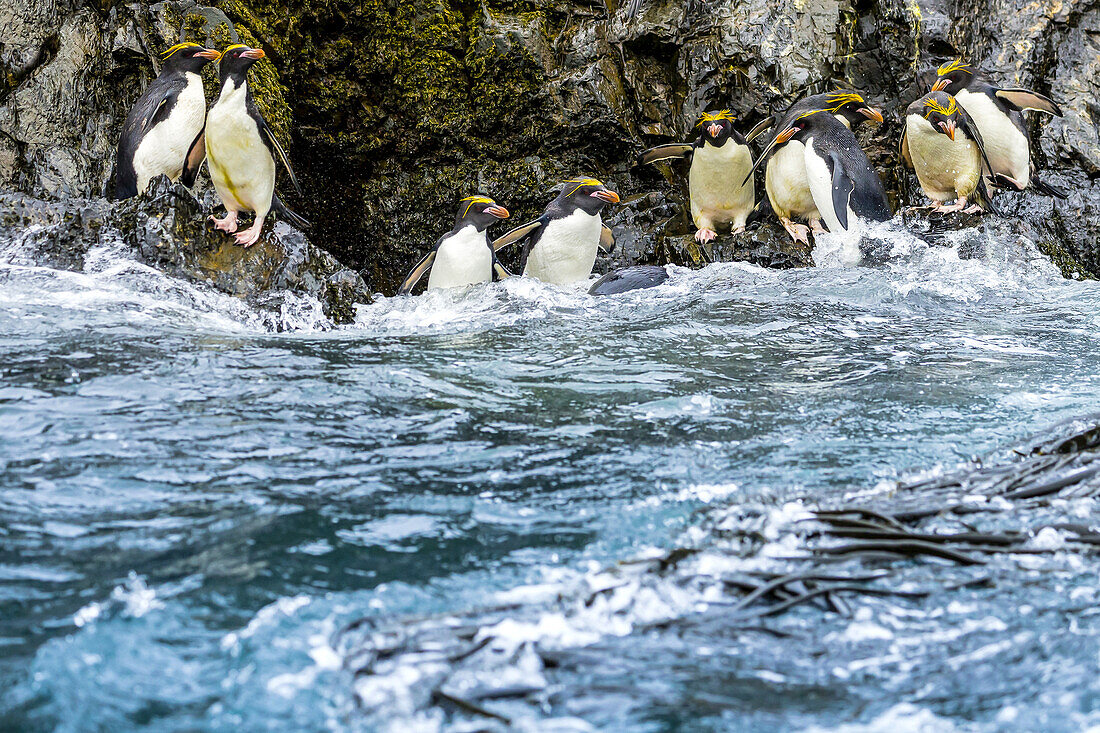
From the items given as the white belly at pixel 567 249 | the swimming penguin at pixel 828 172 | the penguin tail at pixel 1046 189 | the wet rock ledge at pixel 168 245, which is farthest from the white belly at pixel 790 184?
the wet rock ledge at pixel 168 245

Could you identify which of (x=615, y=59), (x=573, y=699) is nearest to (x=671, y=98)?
(x=615, y=59)

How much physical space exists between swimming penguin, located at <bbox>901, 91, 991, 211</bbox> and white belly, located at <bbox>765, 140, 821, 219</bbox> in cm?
85

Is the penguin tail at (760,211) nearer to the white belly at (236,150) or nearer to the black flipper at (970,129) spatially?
the black flipper at (970,129)

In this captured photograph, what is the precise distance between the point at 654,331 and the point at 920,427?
1.82 metres

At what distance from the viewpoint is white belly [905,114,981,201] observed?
7316 millimetres

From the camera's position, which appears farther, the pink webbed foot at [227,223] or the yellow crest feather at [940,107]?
the yellow crest feather at [940,107]

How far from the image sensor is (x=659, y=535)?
7.22 ft

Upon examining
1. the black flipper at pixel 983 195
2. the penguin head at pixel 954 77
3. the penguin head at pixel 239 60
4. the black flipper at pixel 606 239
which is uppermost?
the penguin head at pixel 954 77

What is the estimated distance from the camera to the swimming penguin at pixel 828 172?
709 cm

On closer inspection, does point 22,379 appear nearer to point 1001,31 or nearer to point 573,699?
point 573,699

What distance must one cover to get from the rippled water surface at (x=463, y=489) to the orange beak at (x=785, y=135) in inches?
111

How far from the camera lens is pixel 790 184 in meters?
7.54

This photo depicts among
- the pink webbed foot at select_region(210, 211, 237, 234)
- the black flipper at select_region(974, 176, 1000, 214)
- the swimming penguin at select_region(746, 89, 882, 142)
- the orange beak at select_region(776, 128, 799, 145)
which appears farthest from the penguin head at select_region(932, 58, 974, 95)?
the pink webbed foot at select_region(210, 211, 237, 234)

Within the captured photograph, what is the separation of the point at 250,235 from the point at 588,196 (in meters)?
2.49
